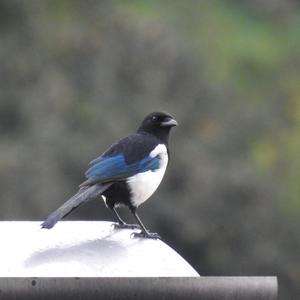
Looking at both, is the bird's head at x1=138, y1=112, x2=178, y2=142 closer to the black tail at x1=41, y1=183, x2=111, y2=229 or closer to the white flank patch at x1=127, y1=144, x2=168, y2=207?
the white flank patch at x1=127, y1=144, x2=168, y2=207

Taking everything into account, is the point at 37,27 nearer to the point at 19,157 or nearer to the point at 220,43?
the point at 19,157

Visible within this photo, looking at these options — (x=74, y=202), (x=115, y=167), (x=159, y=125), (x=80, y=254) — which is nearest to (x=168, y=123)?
(x=159, y=125)

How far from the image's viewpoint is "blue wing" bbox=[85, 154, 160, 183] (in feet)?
26.3

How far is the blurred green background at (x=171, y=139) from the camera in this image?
26.5 meters

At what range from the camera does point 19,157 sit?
28.6 m

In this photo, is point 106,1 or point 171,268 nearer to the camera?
point 171,268

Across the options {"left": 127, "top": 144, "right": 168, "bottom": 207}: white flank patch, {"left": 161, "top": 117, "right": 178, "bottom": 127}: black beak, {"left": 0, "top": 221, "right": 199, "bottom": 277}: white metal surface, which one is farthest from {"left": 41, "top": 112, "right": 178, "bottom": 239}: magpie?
{"left": 0, "top": 221, "right": 199, "bottom": 277}: white metal surface

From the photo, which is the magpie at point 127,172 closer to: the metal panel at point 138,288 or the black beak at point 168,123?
the black beak at point 168,123

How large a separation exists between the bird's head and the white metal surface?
2.76m

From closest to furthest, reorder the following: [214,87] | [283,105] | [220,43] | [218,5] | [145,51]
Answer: [145,51]
[214,87]
[283,105]
[220,43]
[218,5]

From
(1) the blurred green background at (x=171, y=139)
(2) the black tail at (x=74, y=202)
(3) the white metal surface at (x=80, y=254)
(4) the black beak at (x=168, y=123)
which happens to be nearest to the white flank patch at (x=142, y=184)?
(2) the black tail at (x=74, y=202)

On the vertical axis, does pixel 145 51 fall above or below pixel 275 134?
above

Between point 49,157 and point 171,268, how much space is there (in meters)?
22.8

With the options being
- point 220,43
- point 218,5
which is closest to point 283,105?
point 220,43
